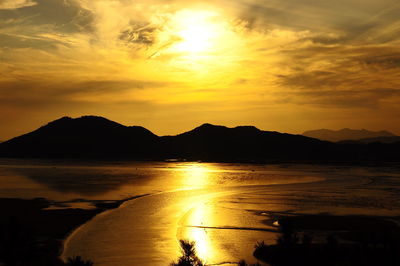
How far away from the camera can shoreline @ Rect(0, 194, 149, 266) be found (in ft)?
66.3

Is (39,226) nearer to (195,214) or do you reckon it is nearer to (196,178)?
(195,214)

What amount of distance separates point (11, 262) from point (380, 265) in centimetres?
1809

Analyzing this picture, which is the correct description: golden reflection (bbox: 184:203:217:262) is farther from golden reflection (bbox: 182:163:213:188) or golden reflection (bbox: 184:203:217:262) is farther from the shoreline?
golden reflection (bbox: 182:163:213:188)

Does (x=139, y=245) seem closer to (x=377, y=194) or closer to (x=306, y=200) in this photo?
(x=306, y=200)

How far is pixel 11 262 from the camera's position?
65.4 feet

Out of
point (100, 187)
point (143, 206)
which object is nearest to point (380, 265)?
point (143, 206)

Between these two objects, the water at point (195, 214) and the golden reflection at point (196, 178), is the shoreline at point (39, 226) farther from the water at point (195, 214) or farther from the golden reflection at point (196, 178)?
the golden reflection at point (196, 178)

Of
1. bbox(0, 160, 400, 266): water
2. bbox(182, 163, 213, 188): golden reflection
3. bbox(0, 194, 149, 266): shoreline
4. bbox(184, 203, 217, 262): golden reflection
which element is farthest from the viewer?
bbox(182, 163, 213, 188): golden reflection

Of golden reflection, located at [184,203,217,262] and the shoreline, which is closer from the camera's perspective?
the shoreline

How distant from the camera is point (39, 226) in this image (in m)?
35.9

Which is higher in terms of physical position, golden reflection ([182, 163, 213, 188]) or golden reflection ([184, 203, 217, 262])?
golden reflection ([182, 163, 213, 188])

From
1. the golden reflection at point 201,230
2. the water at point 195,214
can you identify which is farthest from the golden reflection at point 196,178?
the golden reflection at point 201,230

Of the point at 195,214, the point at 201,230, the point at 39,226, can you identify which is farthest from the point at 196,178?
the point at 39,226

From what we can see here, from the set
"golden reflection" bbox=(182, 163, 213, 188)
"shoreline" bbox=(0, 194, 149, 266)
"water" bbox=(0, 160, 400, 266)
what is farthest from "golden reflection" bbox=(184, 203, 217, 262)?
"golden reflection" bbox=(182, 163, 213, 188)
